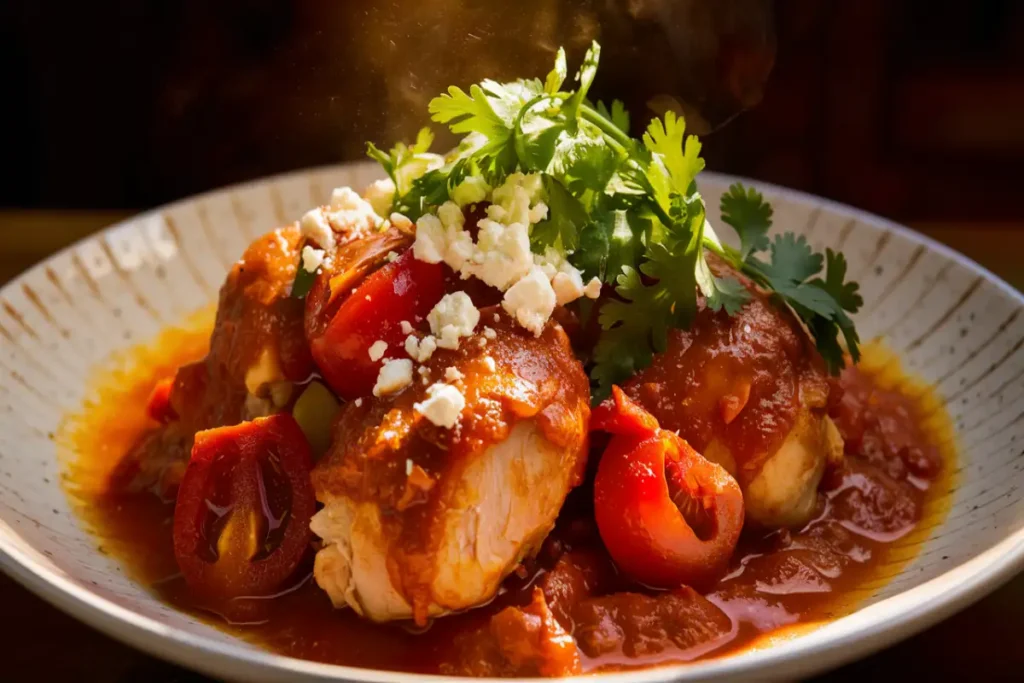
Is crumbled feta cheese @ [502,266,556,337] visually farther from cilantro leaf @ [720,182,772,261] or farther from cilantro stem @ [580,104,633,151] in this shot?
cilantro leaf @ [720,182,772,261]

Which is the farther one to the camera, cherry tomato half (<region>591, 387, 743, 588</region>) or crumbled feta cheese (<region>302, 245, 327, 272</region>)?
crumbled feta cheese (<region>302, 245, 327, 272</region>)

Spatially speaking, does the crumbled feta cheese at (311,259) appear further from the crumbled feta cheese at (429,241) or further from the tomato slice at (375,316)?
the crumbled feta cheese at (429,241)

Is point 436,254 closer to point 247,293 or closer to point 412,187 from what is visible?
point 412,187

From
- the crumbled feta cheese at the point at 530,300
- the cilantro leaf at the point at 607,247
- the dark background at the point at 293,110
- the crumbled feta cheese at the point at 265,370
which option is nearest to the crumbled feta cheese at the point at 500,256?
the crumbled feta cheese at the point at 530,300

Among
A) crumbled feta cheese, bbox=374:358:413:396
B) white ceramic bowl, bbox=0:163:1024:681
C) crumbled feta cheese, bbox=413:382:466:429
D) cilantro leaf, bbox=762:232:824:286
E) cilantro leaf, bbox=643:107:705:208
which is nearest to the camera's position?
white ceramic bowl, bbox=0:163:1024:681

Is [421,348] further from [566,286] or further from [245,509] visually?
[245,509]

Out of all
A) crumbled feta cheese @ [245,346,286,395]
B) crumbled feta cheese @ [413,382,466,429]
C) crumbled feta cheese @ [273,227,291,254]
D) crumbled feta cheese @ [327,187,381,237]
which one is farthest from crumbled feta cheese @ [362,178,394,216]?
crumbled feta cheese @ [413,382,466,429]

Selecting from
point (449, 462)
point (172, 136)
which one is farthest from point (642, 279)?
point (172, 136)
